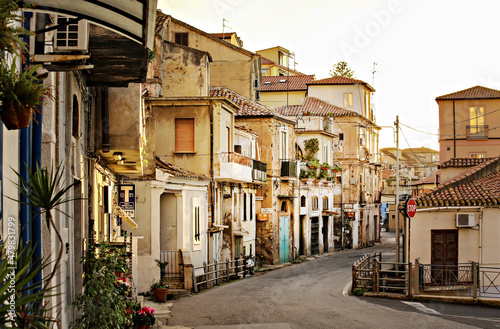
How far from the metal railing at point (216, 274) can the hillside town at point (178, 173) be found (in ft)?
0.62

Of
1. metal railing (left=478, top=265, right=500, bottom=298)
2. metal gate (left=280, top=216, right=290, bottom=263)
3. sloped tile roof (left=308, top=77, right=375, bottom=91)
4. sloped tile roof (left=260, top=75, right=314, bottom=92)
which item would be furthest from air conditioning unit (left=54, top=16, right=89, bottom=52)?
sloped tile roof (left=308, top=77, right=375, bottom=91)

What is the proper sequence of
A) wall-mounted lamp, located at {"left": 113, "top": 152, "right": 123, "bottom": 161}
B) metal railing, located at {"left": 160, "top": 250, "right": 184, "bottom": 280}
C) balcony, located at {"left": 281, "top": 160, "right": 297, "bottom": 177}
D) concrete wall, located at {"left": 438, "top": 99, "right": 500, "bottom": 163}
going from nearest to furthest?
1. wall-mounted lamp, located at {"left": 113, "top": 152, "right": 123, "bottom": 161}
2. metal railing, located at {"left": 160, "top": 250, "right": 184, "bottom": 280}
3. balcony, located at {"left": 281, "top": 160, "right": 297, "bottom": 177}
4. concrete wall, located at {"left": 438, "top": 99, "right": 500, "bottom": 163}

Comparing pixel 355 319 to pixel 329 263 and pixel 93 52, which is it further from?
pixel 329 263

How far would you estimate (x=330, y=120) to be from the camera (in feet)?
206

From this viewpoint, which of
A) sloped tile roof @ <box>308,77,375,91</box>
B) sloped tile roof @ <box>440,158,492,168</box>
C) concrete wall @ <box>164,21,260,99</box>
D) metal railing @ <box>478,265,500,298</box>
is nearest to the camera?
metal railing @ <box>478,265,500,298</box>

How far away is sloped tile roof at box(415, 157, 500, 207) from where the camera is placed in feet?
86.6

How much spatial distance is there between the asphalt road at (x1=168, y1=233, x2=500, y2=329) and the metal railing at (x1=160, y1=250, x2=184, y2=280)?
1454 mm

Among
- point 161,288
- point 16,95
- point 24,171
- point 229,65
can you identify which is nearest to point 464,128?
point 229,65

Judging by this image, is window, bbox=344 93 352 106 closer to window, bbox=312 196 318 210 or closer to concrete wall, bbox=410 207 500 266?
window, bbox=312 196 318 210

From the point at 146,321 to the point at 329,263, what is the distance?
28.5m

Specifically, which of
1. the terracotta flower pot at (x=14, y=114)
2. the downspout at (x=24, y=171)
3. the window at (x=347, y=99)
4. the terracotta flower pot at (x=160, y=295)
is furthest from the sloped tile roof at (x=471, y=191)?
the window at (x=347, y=99)

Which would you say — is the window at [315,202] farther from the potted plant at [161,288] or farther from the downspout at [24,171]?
the downspout at [24,171]

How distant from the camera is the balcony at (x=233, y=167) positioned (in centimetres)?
3488

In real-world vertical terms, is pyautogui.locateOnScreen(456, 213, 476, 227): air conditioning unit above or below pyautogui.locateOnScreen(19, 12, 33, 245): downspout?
below
